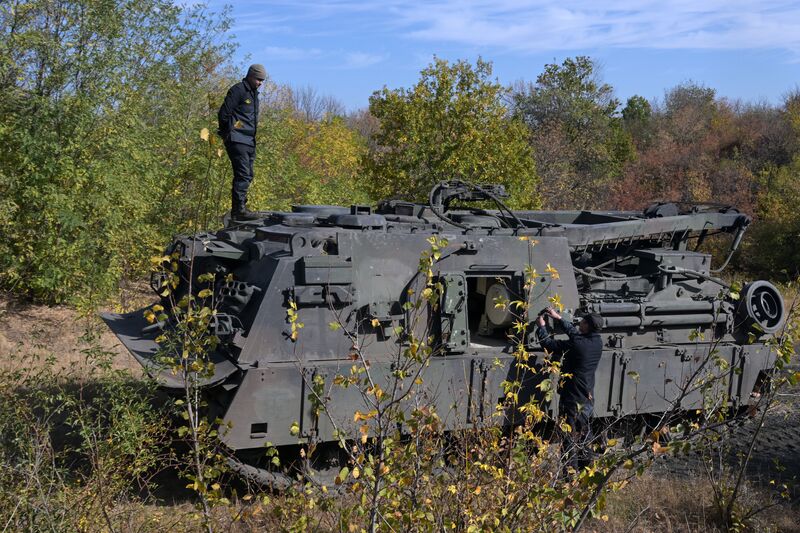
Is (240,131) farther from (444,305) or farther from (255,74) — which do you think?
(444,305)

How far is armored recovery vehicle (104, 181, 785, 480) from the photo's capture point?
23.1 ft

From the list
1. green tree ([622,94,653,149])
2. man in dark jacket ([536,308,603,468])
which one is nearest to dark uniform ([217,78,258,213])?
man in dark jacket ([536,308,603,468])

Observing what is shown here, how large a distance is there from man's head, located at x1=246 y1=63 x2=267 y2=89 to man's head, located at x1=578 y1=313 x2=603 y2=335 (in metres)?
4.27

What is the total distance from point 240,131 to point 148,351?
281 cm

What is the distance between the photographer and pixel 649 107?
1849 inches

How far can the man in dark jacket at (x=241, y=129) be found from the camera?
8.77 meters

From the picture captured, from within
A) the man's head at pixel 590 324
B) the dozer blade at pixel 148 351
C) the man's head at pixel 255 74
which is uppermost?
the man's head at pixel 255 74

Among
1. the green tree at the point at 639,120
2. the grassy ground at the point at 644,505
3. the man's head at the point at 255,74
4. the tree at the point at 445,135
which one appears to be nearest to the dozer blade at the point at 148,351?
the grassy ground at the point at 644,505

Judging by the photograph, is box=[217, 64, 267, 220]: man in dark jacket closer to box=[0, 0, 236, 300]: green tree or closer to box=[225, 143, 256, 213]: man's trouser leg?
box=[225, 143, 256, 213]: man's trouser leg

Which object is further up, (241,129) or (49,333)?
(241,129)

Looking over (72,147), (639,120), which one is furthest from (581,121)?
(72,147)

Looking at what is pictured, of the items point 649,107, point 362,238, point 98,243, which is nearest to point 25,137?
point 98,243

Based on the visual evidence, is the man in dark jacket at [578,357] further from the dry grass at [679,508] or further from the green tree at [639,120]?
the green tree at [639,120]

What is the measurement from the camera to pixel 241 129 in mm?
8875
